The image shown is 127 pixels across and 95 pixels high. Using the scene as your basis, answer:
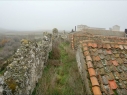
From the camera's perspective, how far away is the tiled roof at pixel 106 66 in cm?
329

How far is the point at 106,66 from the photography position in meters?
3.91

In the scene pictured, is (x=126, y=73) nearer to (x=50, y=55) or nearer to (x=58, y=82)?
(x=58, y=82)

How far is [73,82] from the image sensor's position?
5.29m

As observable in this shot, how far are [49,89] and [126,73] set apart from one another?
113 inches

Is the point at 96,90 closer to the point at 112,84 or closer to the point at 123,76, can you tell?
the point at 112,84

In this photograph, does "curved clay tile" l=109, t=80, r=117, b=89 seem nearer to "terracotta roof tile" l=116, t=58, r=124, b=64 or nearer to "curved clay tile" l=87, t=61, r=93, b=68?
"curved clay tile" l=87, t=61, r=93, b=68

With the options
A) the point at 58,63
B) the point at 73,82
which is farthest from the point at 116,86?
the point at 58,63

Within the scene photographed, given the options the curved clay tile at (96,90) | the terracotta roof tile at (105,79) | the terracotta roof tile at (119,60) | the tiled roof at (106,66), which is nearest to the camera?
the curved clay tile at (96,90)

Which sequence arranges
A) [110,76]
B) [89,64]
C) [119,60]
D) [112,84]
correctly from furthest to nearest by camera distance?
1. [119,60]
2. [89,64]
3. [110,76]
4. [112,84]

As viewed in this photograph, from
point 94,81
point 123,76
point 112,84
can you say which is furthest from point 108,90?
point 123,76

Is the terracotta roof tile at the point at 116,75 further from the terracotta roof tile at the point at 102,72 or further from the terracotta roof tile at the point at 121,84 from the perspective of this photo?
the terracotta roof tile at the point at 102,72

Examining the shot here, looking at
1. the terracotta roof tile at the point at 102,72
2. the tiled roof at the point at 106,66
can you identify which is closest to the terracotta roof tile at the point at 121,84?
the tiled roof at the point at 106,66

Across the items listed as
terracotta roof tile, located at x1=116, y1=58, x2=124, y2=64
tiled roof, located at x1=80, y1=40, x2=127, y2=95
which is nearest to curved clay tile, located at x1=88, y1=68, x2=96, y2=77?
tiled roof, located at x1=80, y1=40, x2=127, y2=95

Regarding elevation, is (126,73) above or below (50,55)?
above
